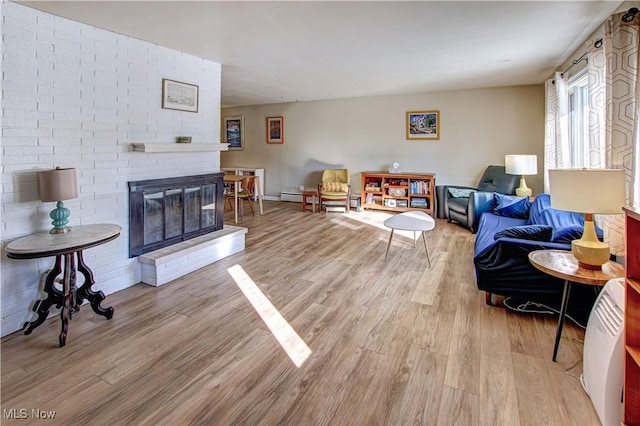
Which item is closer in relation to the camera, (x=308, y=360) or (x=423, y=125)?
(x=308, y=360)

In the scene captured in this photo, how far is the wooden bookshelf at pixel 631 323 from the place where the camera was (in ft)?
4.73

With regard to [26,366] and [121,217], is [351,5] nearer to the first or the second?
[121,217]

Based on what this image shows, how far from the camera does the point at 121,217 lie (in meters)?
3.16

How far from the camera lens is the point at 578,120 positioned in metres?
4.13

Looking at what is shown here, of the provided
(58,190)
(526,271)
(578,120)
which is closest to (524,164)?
(578,120)

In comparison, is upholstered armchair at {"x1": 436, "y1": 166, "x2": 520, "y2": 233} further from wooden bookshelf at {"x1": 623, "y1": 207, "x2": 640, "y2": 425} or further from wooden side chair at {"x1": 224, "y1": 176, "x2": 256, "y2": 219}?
wooden bookshelf at {"x1": 623, "y1": 207, "x2": 640, "y2": 425}

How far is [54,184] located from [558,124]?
5364mm

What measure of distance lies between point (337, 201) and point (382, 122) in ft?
6.15

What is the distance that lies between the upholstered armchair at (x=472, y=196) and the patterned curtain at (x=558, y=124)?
822 mm

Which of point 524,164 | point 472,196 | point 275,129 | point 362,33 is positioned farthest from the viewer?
point 275,129

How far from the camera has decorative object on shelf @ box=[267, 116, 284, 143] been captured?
7.99 meters
